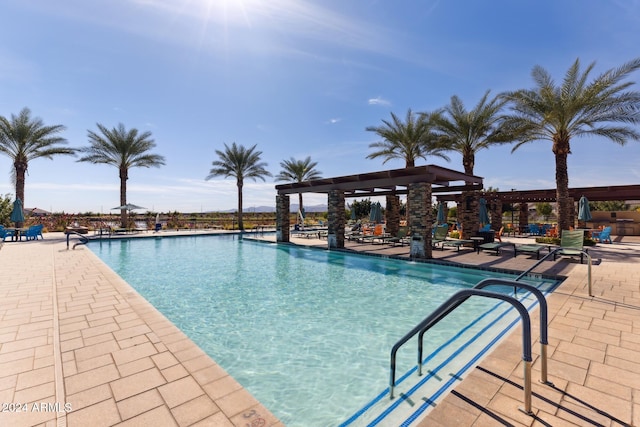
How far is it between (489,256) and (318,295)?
26.0 ft

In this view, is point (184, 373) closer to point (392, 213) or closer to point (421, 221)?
point (421, 221)

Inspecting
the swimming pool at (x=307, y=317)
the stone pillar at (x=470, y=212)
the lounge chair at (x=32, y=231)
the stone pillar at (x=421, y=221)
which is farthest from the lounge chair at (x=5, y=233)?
the stone pillar at (x=470, y=212)

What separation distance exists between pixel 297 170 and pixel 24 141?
20.8 meters

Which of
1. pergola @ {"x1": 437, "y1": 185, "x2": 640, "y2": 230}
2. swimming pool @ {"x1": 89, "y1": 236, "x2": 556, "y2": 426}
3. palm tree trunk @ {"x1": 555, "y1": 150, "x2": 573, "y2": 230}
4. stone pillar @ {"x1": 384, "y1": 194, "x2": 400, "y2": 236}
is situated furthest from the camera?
stone pillar @ {"x1": 384, "y1": 194, "x2": 400, "y2": 236}

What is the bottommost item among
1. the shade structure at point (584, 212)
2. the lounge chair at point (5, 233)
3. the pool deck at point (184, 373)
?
the pool deck at point (184, 373)

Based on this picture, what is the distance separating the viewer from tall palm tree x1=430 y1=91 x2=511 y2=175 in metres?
15.3

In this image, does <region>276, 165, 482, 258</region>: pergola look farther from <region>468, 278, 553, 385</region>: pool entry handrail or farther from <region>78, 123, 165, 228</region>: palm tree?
<region>78, 123, 165, 228</region>: palm tree

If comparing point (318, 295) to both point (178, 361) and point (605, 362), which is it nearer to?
point (178, 361)

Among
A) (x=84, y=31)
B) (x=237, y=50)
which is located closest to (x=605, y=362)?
(x=237, y=50)

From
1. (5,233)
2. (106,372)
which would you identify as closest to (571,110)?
(106,372)

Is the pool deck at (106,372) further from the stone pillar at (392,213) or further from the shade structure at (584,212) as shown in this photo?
the shade structure at (584,212)

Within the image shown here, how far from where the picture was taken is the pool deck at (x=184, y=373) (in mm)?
2344

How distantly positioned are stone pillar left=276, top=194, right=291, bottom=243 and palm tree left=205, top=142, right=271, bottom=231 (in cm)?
1082

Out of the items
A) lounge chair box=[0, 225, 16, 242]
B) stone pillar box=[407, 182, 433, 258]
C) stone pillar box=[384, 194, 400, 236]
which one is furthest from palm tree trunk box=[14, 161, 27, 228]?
stone pillar box=[407, 182, 433, 258]
